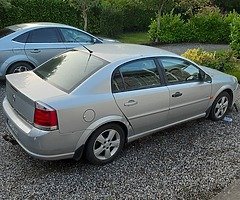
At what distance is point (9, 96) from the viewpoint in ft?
14.3

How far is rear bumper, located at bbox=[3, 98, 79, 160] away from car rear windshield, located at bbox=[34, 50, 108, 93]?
0.62 meters

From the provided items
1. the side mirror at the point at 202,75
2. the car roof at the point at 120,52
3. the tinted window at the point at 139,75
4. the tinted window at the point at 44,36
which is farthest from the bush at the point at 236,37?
the tinted window at the point at 139,75

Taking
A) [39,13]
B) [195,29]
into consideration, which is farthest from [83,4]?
[195,29]

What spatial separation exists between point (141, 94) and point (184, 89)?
2.93 ft

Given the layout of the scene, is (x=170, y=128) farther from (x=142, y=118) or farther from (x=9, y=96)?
(x=9, y=96)

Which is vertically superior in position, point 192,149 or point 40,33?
point 40,33

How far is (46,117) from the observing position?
11.8 ft

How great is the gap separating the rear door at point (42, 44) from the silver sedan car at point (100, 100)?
8.90 ft

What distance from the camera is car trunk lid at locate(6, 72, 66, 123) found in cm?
377

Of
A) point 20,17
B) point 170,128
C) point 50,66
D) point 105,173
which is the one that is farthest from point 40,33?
point 20,17

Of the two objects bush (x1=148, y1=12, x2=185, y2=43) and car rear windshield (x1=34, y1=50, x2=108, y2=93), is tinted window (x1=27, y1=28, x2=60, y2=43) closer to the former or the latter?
car rear windshield (x1=34, y1=50, x2=108, y2=93)

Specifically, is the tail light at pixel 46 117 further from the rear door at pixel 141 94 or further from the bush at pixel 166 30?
the bush at pixel 166 30

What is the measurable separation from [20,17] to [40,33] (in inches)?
262

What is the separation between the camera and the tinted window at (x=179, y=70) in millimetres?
4762
